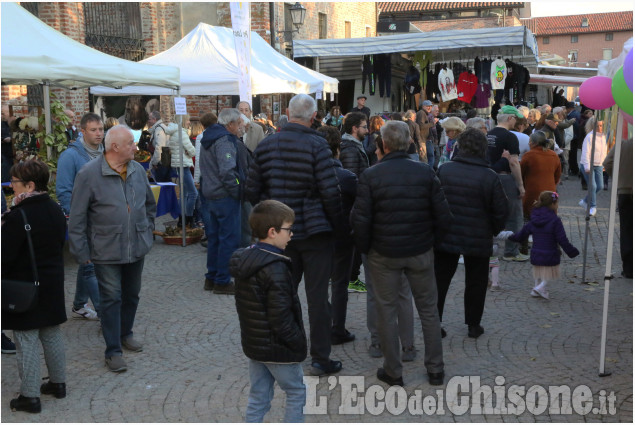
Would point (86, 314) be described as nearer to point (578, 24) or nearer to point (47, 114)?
point (47, 114)

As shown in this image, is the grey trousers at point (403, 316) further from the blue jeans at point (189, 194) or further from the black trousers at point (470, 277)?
the blue jeans at point (189, 194)

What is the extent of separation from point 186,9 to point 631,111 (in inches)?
681

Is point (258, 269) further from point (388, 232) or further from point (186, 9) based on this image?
point (186, 9)

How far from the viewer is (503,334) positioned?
231 inches

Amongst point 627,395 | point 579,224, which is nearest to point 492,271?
point 627,395

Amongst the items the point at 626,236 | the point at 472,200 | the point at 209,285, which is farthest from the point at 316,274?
the point at 626,236

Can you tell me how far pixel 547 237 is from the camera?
680 cm

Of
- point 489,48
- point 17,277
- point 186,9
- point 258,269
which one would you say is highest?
point 186,9

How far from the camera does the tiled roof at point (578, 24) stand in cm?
9381

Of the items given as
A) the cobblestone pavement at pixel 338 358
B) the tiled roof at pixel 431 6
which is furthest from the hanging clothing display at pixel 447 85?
the tiled roof at pixel 431 6

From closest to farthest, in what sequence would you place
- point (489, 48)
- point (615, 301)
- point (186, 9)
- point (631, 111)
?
point (631, 111), point (615, 301), point (489, 48), point (186, 9)

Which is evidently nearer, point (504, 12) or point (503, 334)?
point (503, 334)

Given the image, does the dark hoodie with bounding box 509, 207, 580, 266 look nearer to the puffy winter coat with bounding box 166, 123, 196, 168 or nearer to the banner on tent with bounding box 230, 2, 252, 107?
the banner on tent with bounding box 230, 2, 252, 107

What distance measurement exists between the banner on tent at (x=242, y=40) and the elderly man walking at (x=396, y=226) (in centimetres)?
527
